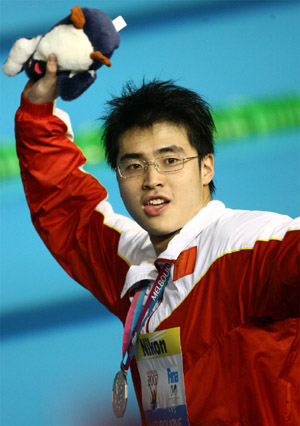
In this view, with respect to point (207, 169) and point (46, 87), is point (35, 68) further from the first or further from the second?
point (207, 169)

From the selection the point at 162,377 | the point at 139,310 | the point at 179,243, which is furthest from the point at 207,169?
the point at 162,377

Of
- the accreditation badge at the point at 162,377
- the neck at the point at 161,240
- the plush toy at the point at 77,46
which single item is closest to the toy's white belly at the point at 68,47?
the plush toy at the point at 77,46

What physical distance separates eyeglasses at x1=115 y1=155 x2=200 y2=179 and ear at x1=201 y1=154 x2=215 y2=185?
70 mm

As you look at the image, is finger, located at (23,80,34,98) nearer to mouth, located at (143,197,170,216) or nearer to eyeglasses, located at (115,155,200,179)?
eyeglasses, located at (115,155,200,179)

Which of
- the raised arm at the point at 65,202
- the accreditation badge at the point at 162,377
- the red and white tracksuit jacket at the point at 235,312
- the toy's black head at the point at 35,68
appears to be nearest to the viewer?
the red and white tracksuit jacket at the point at 235,312

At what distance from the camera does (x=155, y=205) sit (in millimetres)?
1534

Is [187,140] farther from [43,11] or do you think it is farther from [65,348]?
[43,11]

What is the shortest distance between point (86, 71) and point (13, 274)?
179cm

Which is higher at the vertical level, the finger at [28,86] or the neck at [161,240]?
the finger at [28,86]

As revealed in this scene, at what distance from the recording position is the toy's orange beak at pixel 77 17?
1499mm

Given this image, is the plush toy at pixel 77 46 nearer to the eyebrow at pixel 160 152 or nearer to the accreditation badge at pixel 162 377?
the eyebrow at pixel 160 152

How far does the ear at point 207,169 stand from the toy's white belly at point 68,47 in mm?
341

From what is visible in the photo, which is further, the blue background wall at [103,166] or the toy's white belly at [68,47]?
the blue background wall at [103,166]

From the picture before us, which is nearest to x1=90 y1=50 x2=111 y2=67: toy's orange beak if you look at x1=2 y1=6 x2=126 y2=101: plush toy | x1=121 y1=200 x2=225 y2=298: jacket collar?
x1=2 y1=6 x2=126 y2=101: plush toy
